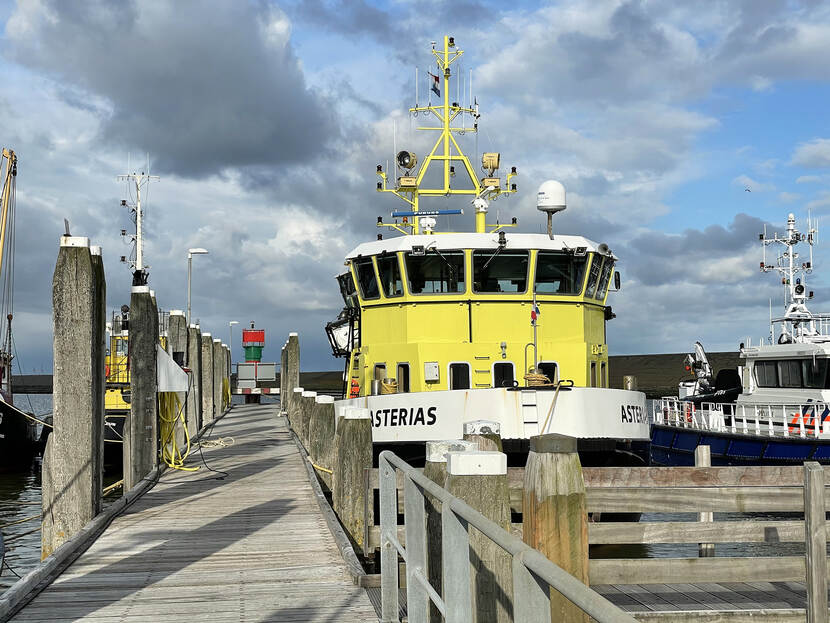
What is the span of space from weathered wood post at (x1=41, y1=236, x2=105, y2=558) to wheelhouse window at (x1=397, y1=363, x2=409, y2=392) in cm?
616

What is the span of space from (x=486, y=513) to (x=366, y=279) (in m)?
11.8

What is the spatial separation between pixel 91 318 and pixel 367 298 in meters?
6.83

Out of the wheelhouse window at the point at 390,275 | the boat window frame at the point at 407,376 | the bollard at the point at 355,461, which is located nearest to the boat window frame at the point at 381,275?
the wheelhouse window at the point at 390,275

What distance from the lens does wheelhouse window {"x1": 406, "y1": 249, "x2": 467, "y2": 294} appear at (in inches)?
590

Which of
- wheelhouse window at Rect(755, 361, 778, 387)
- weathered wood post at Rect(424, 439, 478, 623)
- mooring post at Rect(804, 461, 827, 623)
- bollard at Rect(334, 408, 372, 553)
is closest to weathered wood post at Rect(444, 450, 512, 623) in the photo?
weathered wood post at Rect(424, 439, 478, 623)

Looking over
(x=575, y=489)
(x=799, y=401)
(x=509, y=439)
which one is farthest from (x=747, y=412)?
(x=575, y=489)

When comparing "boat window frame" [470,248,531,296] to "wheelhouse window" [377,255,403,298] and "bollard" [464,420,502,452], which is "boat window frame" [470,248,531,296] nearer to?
Result: "wheelhouse window" [377,255,403,298]

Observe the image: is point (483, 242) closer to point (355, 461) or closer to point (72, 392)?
point (355, 461)

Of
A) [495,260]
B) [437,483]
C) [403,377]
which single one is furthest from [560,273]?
[437,483]

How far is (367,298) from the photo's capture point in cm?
1598

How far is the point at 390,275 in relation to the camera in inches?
607

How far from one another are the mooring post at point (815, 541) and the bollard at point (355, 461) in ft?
16.3

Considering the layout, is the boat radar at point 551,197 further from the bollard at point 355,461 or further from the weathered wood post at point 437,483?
the weathered wood post at point 437,483

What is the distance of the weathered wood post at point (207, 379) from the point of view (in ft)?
105
